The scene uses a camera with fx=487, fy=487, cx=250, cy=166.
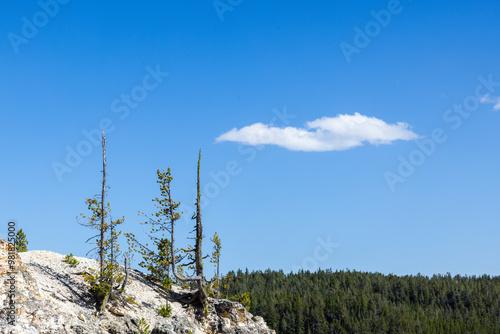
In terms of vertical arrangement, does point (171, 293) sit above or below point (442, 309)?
below

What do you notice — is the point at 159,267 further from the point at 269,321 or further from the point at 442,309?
the point at 442,309

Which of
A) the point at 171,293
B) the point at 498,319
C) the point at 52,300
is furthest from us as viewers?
the point at 498,319

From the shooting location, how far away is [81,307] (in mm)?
30281

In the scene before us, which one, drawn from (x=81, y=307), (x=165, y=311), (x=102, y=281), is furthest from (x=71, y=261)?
(x=165, y=311)

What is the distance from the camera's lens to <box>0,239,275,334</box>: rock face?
86.7ft

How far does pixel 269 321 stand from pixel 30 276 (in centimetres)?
13418

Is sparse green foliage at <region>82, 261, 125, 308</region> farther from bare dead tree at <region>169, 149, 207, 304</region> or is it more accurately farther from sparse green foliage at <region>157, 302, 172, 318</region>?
bare dead tree at <region>169, 149, 207, 304</region>

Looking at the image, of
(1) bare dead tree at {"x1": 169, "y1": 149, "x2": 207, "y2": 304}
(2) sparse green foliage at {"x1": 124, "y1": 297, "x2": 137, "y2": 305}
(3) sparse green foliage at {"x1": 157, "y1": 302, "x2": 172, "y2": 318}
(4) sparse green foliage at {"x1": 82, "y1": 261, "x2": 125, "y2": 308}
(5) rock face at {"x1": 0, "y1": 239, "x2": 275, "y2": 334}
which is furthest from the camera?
(1) bare dead tree at {"x1": 169, "y1": 149, "x2": 207, "y2": 304}

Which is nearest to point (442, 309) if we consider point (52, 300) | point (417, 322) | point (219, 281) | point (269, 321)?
point (417, 322)

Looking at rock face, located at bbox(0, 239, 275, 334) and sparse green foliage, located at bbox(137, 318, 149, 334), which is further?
sparse green foliage, located at bbox(137, 318, 149, 334)

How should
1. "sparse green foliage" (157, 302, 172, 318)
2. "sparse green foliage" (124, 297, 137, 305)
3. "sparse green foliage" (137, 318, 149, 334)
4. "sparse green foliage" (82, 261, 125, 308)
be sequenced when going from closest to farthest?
"sparse green foliage" (137, 318, 149, 334)
"sparse green foliage" (82, 261, 125, 308)
"sparse green foliage" (124, 297, 137, 305)
"sparse green foliage" (157, 302, 172, 318)

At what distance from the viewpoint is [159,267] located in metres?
41.0

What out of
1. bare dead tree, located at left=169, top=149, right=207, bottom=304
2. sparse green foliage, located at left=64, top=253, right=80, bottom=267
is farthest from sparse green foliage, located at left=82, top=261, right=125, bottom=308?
bare dead tree, located at left=169, top=149, right=207, bottom=304

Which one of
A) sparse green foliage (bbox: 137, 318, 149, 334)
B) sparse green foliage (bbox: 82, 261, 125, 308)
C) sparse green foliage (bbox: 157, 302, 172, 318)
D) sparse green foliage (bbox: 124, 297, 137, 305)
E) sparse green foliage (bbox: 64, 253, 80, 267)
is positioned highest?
sparse green foliage (bbox: 64, 253, 80, 267)
